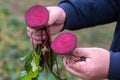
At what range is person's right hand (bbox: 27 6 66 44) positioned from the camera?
1.79 m

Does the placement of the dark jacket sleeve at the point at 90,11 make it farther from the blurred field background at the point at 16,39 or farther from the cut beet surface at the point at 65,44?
the blurred field background at the point at 16,39

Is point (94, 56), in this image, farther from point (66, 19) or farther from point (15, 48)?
point (15, 48)

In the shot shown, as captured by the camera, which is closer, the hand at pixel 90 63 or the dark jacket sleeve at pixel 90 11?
the hand at pixel 90 63

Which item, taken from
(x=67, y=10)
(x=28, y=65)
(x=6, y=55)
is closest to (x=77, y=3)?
(x=67, y=10)

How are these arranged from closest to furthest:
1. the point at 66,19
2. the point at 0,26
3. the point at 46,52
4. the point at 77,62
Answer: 1. the point at 77,62
2. the point at 46,52
3. the point at 66,19
4. the point at 0,26

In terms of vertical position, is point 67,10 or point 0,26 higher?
point 67,10

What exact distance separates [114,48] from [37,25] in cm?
48

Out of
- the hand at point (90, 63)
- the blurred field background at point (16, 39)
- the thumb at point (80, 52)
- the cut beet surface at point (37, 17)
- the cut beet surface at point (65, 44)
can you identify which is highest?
the cut beet surface at point (37, 17)

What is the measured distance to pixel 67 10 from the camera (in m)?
2.00

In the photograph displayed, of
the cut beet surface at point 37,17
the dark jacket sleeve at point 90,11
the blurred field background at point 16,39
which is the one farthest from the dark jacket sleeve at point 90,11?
the blurred field background at point 16,39

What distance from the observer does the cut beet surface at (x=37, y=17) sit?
5.55 ft

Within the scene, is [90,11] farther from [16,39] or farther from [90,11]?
[16,39]

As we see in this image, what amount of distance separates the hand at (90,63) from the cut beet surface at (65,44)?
32 mm

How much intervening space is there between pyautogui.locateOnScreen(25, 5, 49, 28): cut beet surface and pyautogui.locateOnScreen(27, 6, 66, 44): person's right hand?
0.04 meters
